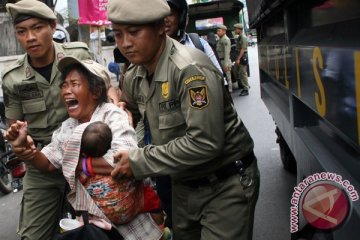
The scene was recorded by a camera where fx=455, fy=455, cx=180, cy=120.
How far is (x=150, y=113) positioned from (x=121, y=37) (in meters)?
0.37

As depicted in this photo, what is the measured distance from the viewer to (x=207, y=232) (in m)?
2.04

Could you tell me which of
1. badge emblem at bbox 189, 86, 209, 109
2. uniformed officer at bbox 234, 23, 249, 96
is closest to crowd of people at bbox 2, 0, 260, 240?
badge emblem at bbox 189, 86, 209, 109

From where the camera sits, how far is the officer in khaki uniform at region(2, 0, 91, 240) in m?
2.62

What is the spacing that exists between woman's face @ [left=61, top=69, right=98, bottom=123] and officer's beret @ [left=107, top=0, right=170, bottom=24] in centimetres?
48

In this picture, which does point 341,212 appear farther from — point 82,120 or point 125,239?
point 82,120

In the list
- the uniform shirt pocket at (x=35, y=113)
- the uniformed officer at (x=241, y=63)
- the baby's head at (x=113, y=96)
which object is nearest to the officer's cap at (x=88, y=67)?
the baby's head at (x=113, y=96)

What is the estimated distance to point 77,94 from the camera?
2.19 metres

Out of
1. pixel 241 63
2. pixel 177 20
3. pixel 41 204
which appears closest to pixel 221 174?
pixel 41 204

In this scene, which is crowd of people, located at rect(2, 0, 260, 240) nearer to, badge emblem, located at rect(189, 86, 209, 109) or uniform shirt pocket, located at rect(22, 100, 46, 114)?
badge emblem, located at rect(189, 86, 209, 109)

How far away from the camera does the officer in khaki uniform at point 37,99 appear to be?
8.61ft

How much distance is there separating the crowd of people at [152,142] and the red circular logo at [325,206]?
0.71 meters

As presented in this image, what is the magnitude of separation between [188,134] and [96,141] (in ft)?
1.54

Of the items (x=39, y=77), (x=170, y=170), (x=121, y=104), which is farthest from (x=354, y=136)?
(x=39, y=77)

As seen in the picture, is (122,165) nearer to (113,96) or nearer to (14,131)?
(14,131)
